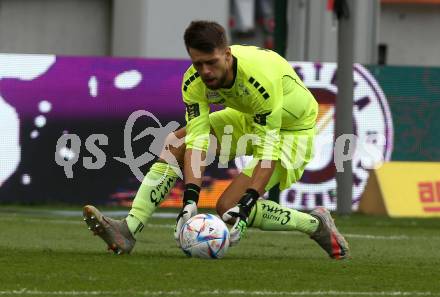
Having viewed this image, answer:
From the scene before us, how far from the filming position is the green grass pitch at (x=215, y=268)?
8633 mm

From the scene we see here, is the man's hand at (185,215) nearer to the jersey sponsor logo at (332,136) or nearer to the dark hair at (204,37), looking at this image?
the dark hair at (204,37)

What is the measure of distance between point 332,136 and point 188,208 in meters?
8.81

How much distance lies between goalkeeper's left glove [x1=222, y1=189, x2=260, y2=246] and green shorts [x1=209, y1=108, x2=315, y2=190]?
52 cm

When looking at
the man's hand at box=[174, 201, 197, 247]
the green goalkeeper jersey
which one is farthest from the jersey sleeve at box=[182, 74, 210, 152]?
the man's hand at box=[174, 201, 197, 247]

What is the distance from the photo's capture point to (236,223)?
10.3 meters

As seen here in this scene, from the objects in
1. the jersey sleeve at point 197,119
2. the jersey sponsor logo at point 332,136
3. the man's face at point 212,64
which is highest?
the man's face at point 212,64

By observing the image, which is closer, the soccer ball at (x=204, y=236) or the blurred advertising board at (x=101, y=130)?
the soccer ball at (x=204, y=236)

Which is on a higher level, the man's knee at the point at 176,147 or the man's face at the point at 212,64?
the man's face at the point at 212,64

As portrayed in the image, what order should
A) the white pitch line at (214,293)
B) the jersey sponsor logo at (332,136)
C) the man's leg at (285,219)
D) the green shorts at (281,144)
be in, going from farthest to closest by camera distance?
the jersey sponsor logo at (332,136), the green shorts at (281,144), the man's leg at (285,219), the white pitch line at (214,293)

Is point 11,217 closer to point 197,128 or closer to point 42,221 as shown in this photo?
point 42,221

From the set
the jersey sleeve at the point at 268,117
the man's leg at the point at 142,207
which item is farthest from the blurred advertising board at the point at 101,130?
the jersey sleeve at the point at 268,117

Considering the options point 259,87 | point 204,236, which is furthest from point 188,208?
point 259,87

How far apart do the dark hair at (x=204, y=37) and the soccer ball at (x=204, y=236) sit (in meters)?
1.19

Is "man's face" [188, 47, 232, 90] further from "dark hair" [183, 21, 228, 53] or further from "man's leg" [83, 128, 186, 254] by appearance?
"man's leg" [83, 128, 186, 254]
